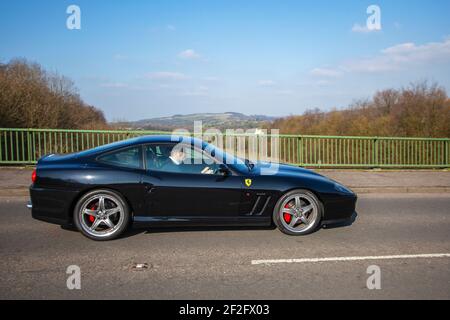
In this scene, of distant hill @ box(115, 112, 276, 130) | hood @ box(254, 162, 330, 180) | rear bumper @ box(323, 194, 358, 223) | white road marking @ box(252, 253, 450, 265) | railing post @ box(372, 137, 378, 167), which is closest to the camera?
white road marking @ box(252, 253, 450, 265)

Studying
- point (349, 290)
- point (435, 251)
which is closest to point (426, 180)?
point (435, 251)

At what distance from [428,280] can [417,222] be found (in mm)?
2830

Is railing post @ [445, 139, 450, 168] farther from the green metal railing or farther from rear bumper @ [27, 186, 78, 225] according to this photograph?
rear bumper @ [27, 186, 78, 225]

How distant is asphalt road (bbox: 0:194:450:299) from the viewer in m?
3.45

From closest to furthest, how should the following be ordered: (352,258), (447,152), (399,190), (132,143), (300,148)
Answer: (352,258)
(132,143)
(399,190)
(300,148)
(447,152)

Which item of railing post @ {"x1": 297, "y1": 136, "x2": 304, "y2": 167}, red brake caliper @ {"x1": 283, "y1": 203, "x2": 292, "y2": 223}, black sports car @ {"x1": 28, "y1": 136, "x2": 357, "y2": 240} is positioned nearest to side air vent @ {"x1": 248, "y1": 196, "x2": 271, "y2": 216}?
black sports car @ {"x1": 28, "y1": 136, "x2": 357, "y2": 240}

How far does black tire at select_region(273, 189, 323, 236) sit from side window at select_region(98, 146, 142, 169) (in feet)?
6.65

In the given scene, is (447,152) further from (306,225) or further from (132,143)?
(132,143)

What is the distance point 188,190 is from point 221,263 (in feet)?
3.83

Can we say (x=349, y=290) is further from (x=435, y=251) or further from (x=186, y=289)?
(x=435, y=251)

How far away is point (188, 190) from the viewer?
4.98 meters

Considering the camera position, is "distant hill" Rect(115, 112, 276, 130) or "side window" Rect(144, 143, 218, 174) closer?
"side window" Rect(144, 143, 218, 174)

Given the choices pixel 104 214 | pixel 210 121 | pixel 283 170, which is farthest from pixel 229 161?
pixel 210 121

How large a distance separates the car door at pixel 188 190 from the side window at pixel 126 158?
121mm
